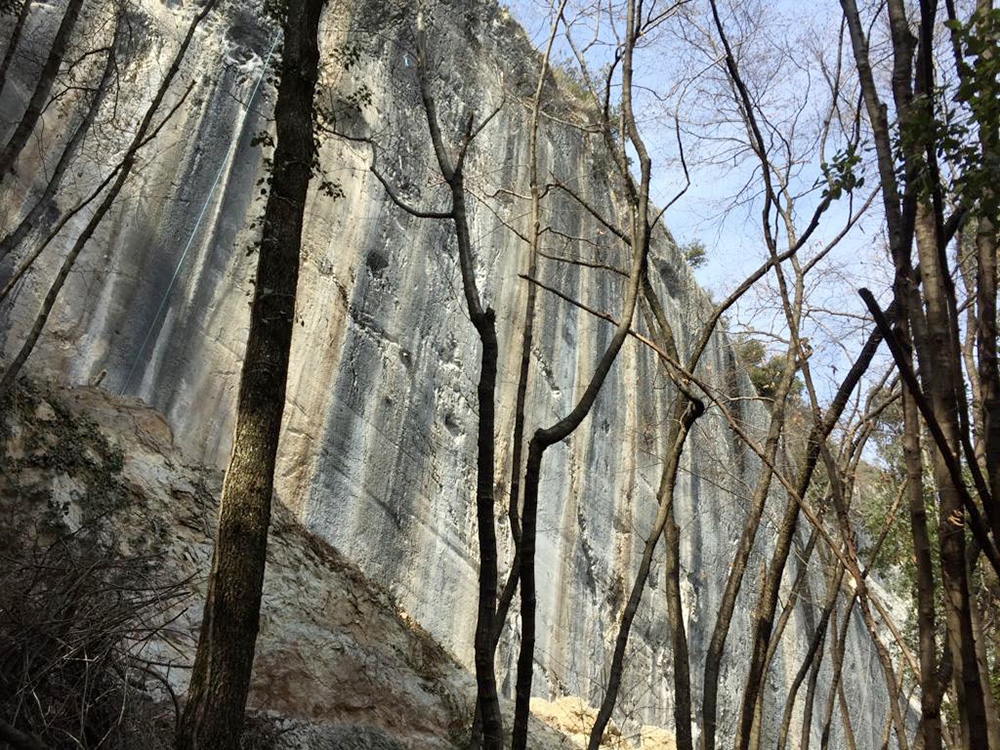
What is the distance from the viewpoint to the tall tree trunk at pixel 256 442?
3717 millimetres

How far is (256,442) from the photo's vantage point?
13.9 ft

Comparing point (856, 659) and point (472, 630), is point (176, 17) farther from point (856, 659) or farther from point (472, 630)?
point (856, 659)

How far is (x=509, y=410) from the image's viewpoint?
15039 mm

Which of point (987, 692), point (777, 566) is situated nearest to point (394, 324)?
point (777, 566)

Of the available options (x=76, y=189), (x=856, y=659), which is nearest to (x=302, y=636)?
(x=76, y=189)

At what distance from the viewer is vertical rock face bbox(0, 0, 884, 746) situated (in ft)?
37.1

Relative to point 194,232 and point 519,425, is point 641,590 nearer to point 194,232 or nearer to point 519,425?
point 519,425

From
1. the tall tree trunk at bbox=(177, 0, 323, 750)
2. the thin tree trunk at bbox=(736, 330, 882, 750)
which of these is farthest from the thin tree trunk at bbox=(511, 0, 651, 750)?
the thin tree trunk at bbox=(736, 330, 882, 750)

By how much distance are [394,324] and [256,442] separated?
9.12m

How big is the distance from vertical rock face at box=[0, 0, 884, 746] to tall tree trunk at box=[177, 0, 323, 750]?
12.0 feet

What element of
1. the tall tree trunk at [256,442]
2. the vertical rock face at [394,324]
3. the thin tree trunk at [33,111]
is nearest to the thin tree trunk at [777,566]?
the tall tree trunk at [256,442]

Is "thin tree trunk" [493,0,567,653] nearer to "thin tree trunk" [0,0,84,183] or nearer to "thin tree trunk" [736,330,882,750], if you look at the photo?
"thin tree trunk" [736,330,882,750]

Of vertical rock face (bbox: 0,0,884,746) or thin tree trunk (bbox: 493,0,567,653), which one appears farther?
vertical rock face (bbox: 0,0,884,746)

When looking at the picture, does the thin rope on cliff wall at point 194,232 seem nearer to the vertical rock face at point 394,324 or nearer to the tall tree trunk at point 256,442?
the vertical rock face at point 394,324
